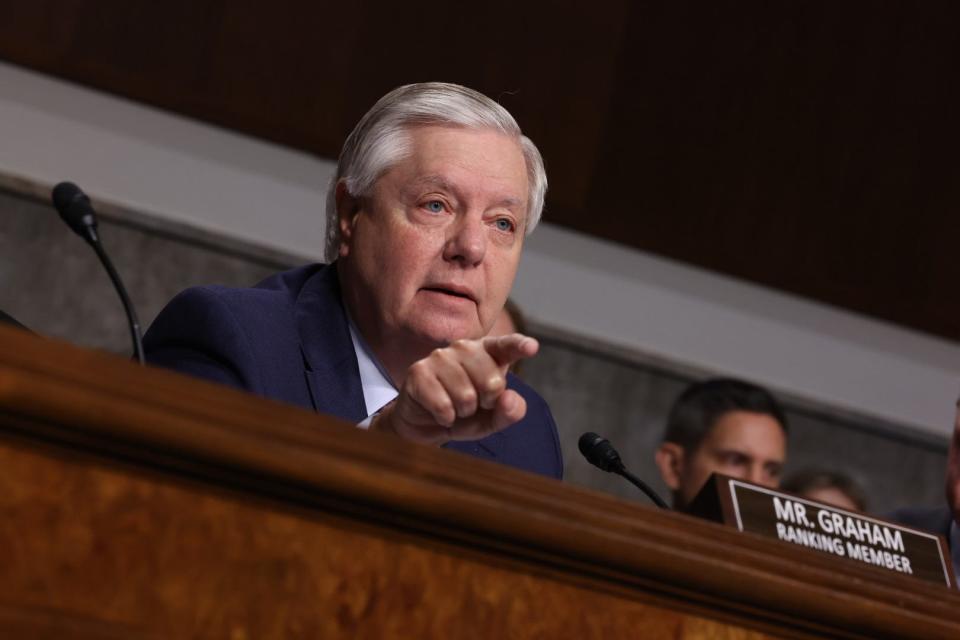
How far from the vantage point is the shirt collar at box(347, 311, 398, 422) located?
Result: 2.14 meters

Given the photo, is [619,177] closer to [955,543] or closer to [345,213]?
[955,543]

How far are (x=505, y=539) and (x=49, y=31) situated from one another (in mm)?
3291

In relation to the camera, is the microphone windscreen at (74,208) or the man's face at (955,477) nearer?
the microphone windscreen at (74,208)

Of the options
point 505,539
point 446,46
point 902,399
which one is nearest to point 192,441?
point 505,539

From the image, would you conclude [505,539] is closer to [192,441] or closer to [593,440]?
[192,441]

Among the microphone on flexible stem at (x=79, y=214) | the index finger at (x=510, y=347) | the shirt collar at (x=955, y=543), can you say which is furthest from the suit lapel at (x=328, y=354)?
the shirt collar at (x=955, y=543)

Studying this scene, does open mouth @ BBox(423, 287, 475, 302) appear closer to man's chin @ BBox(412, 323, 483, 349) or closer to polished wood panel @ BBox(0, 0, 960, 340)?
man's chin @ BBox(412, 323, 483, 349)

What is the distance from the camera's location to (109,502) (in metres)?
1.00

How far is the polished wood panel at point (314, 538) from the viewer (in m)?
0.98

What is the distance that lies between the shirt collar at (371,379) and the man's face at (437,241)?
0.02 metres

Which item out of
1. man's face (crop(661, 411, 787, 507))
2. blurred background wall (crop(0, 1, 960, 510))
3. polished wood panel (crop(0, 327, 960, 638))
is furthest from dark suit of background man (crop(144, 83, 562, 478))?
blurred background wall (crop(0, 1, 960, 510))

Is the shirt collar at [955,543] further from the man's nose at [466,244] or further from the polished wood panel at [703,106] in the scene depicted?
the polished wood panel at [703,106]

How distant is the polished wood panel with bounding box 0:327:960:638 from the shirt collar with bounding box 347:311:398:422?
3.15 feet

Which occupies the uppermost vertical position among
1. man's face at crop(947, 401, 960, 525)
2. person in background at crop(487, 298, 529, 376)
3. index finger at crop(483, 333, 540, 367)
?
index finger at crop(483, 333, 540, 367)
